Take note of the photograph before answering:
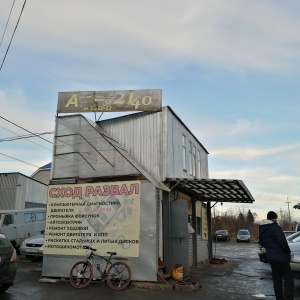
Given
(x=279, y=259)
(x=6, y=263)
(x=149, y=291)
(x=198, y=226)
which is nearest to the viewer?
(x=279, y=259)

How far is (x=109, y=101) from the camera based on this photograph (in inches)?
512

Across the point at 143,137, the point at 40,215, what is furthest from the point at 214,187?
the point at 40,215

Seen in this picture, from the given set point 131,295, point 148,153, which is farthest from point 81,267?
point 148,153

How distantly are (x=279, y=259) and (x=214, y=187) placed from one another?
22.2ft

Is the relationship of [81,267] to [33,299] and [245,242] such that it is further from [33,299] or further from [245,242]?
[245,242]

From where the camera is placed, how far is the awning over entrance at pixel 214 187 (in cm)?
1184

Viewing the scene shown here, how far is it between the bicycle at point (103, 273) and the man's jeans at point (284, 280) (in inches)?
174

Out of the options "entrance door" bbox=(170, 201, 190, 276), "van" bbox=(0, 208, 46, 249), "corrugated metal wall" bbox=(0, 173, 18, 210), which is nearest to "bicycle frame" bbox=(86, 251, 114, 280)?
"entrance door" bbox=(170, 201, 190, 276)

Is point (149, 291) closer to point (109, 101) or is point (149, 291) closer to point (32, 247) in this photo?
point (109, 101)

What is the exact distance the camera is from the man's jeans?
6914 mm

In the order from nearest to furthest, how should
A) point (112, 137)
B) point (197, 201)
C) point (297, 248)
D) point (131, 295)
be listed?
1. point (131, 295)
2. point (297, 248)
3. point (112, 137)
4. point (197, 201)

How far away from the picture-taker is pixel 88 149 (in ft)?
41.5

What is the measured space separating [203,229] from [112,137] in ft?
25.0

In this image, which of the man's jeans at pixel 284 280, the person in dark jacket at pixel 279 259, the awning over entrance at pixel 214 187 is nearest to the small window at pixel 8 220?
the awning over entrance at pixel 214 187
